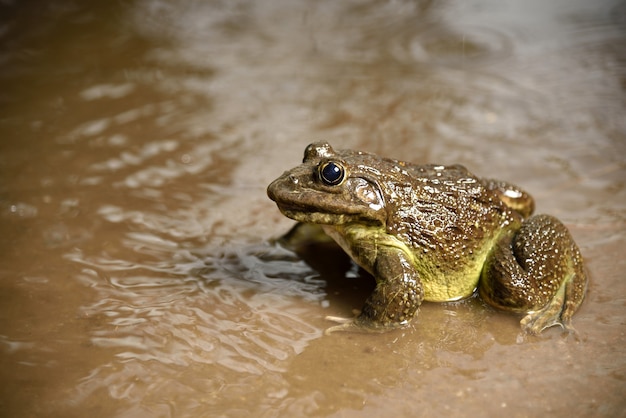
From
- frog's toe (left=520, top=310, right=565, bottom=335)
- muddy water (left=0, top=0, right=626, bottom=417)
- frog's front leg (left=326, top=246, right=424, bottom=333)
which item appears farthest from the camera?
frog's toe (left=520, top=310, right=565, bottom=335)

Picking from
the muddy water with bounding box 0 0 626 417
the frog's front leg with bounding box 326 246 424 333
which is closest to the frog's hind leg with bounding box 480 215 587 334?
the muddy water with bounding box 0 0 626 417

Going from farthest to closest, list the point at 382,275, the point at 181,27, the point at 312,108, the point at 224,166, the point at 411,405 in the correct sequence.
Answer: the point at 181,27 → the point at 312,108 → the point at 224,166 → the point at 382,275 → the point at 411,405

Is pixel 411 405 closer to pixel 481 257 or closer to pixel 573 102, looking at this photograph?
pixel 481 257

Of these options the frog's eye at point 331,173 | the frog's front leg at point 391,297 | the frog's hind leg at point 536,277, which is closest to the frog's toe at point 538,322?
the frog's hind leg at point 536,277

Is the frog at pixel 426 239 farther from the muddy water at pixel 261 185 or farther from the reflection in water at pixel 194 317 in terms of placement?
the reflection in water at pixel 194 317

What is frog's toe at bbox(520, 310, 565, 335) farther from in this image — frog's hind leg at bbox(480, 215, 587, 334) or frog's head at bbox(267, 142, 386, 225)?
frog's head at bbox(267, 142, 386, 225)

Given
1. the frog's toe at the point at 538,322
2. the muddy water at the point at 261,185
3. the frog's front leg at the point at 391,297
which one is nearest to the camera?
the muddy water at the point at 261,185

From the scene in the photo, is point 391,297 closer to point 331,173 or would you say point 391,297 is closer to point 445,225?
point 445,225

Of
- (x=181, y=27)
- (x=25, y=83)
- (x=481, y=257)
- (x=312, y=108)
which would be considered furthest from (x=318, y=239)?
(x=181, y=27)

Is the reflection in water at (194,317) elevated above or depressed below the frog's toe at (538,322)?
above
